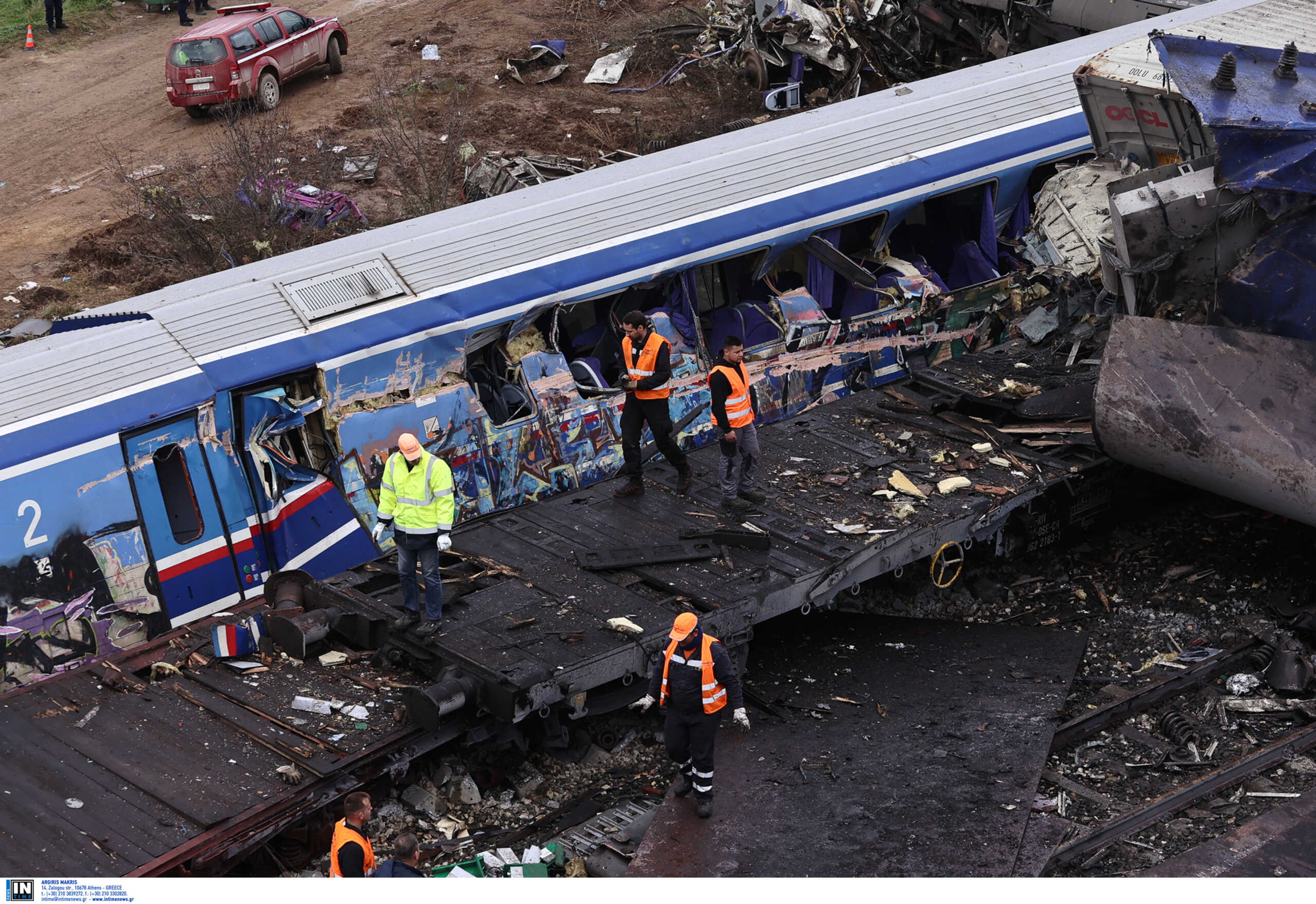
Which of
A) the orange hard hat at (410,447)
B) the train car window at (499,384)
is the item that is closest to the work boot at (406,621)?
the orange hard hat at (410,447)

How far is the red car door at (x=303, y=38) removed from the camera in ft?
76.8

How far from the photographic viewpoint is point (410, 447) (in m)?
8.54

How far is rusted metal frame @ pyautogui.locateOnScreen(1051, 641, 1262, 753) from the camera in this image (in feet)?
29.5

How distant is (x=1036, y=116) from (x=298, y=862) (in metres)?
9.47

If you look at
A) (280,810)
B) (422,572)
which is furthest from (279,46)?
(280,810)

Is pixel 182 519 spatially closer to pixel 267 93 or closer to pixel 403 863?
pixel 403 863

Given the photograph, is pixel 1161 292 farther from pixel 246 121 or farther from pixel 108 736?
pixel 246 121

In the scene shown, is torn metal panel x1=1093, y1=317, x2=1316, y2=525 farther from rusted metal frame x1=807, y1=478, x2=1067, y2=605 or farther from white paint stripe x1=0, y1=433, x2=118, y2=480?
white paint stripe x1=0, y1=433, x2=118, y2=480

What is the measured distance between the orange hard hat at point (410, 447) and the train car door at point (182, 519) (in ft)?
5.96

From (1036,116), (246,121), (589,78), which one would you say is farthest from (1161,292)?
(589,78)

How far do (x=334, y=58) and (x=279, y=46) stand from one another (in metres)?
1.50

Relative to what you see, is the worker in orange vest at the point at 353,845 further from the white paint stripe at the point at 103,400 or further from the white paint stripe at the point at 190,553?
the white paint stripe at the point at 103,400

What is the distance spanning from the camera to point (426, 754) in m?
8.83

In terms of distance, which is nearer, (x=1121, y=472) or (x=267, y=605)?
(x=267, y=605)
